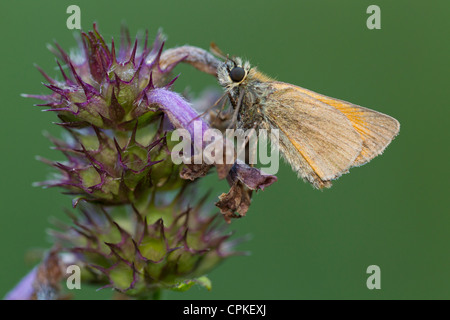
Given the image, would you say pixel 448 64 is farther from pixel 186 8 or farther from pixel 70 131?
pixel 70 131

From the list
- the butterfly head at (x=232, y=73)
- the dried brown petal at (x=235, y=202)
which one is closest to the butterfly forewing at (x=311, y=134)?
the butterfly head at (x=232, y=73)

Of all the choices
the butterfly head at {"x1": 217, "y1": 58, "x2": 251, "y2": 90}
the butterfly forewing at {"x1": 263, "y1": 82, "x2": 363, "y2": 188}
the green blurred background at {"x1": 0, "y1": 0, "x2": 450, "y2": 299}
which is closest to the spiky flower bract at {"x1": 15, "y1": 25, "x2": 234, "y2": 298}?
the butterfly head at {"x1": 217, "y1": 58, "x2": 251, "y2": 90}

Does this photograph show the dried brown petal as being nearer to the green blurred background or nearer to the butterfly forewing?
the butterfly forewing

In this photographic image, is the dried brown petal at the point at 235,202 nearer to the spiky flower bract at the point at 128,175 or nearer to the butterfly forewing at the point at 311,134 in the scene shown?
the spiky flower bract at the point at 128,175

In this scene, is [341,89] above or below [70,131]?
above
